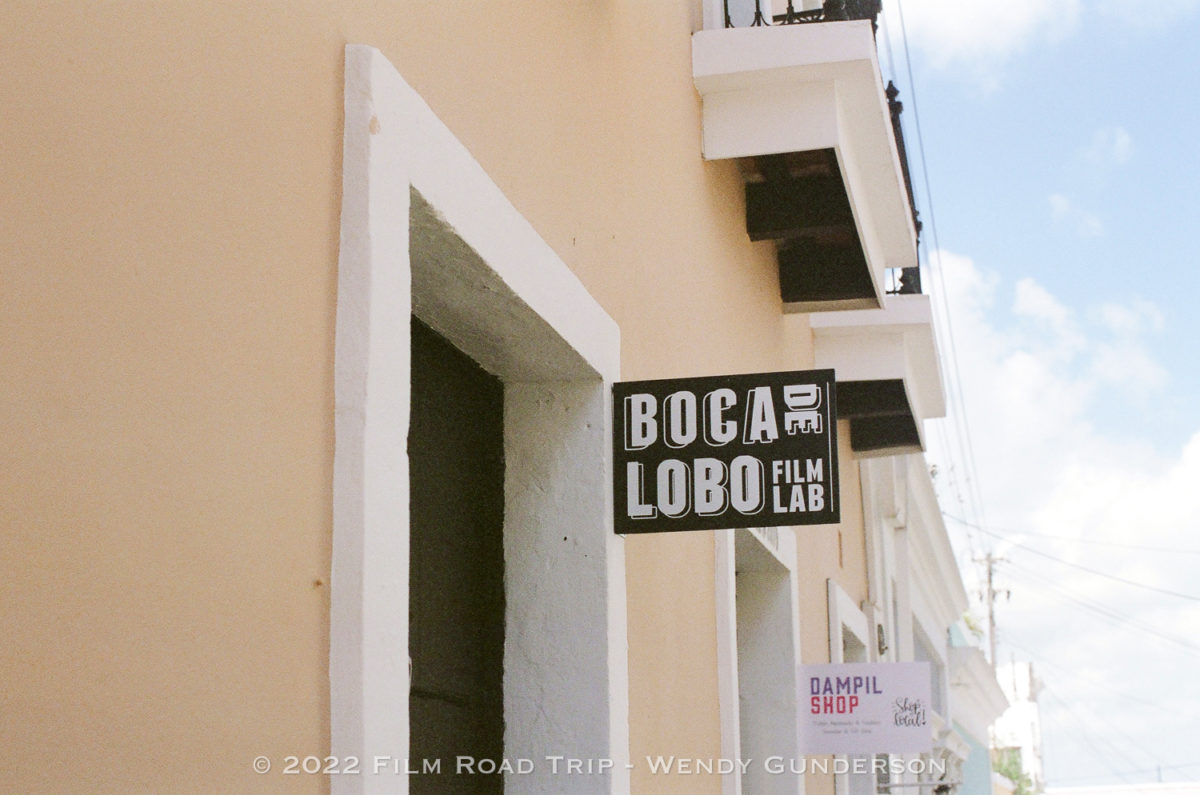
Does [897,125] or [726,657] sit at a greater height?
[897,125]

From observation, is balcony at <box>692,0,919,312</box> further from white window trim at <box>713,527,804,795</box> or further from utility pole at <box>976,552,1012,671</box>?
utility pole at <box>976,552,1012,671</box>

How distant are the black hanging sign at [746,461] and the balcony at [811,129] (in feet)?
6.85

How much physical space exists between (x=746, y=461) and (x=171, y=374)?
1974 mm

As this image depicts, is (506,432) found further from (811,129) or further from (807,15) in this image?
(807,15)

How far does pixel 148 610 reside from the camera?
181 centimetres

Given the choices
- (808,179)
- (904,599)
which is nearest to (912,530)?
(904,599)

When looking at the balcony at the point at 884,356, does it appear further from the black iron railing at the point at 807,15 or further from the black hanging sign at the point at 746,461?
the black hanging sign at the point at 746,461

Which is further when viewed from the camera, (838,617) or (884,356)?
(838,617)

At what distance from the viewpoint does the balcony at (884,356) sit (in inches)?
335

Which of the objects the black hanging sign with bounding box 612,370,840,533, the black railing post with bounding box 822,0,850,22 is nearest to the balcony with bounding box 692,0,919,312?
the black railing post with bounding box 822,0,850,22

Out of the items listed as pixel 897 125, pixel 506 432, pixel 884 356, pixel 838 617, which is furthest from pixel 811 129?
pixel 838 617

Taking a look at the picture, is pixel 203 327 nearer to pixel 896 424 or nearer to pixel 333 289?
pixel 333 289

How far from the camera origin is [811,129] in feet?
18.2

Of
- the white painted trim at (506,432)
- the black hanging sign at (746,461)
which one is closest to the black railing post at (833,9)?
the white painted trim at (506,432)
